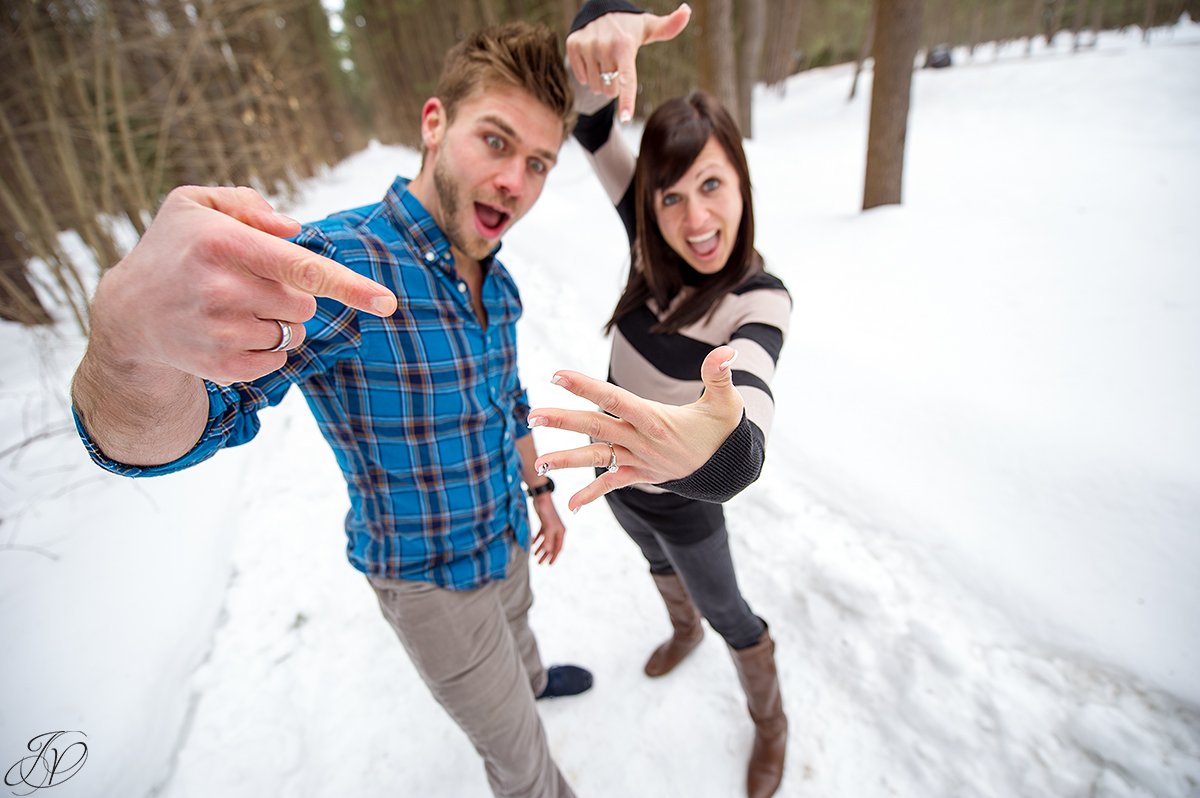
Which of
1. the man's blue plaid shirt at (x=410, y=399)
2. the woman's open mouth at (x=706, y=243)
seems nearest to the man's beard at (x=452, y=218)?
the man's blue plaid shirt at (x=410, y=399)

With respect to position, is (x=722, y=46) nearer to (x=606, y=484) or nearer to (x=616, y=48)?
(x=616, y=48)

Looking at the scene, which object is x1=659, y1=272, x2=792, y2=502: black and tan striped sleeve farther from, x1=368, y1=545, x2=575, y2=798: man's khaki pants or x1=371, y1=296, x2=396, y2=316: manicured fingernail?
x1=368, y1=545, x2=575, y2=798: man's khaki pants

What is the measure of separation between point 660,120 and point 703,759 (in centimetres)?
214

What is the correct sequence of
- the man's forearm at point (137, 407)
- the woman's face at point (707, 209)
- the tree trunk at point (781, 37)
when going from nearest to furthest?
the man's forearm at point (137, 407) < the woman's face at point (707, 209) < the tree trunk at point (781, 37)

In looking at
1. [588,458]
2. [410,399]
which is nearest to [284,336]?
[588,458]

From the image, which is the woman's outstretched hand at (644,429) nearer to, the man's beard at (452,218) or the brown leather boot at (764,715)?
the man's beard at (452,218)

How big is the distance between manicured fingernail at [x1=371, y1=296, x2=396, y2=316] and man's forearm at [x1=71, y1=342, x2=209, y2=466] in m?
0.37

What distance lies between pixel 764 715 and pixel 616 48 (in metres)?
2.12

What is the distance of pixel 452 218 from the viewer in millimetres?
1193

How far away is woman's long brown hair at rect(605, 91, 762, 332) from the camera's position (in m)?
1.30

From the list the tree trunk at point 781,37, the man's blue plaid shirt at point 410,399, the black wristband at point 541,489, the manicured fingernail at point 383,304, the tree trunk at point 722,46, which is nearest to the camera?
the manicured fingernail at point 383,304

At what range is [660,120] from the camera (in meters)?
1.34

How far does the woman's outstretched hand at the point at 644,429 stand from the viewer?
26.4 inches

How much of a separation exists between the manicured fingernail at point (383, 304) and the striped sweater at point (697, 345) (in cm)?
50
